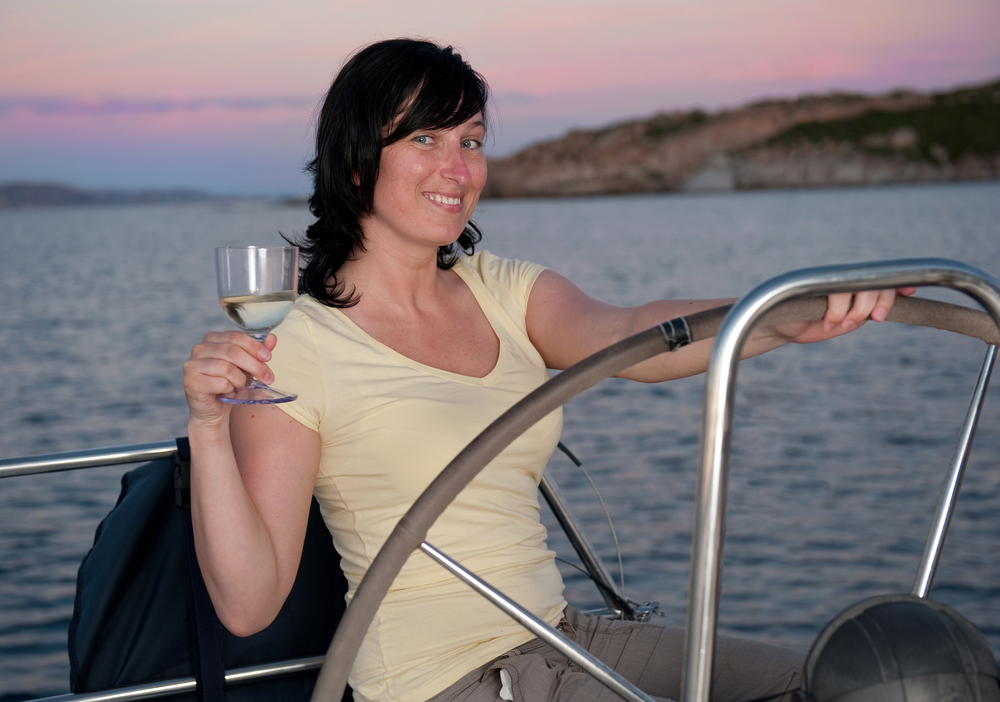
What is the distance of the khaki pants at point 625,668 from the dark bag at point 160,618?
36cm

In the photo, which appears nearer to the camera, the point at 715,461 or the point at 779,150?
the point at 715,461

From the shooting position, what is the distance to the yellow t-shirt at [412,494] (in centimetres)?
133

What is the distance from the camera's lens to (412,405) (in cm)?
138

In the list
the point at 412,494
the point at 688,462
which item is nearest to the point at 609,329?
the point at 412,494

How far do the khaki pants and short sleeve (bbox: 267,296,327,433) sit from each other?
438 millimetres

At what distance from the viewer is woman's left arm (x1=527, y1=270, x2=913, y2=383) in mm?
1312

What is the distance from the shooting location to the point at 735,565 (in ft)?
15.5

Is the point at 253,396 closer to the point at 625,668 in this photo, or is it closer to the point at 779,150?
the point at 625,668

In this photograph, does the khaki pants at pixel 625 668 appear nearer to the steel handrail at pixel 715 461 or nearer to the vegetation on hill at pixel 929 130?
the steel handrail at pixel 715 461

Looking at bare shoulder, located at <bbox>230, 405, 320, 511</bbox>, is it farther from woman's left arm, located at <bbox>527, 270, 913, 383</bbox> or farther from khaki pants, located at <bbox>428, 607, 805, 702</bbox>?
woman's left arm, located at <bbox>527, 270, 913, 383</bbox>

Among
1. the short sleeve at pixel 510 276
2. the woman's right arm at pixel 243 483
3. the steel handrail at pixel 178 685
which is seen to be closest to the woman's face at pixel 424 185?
the short sleeve at pixel 510 276

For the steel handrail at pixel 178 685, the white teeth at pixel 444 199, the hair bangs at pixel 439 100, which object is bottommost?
the steel handrail at pixel 178 685

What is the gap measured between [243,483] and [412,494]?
10.6 inches

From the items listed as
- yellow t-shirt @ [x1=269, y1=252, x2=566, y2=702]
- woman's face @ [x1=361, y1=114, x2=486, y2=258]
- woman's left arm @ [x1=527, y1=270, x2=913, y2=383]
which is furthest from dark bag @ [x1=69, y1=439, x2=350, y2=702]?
woman's left arm @ [x1=527, y1=270, x2=913, y2=383]
